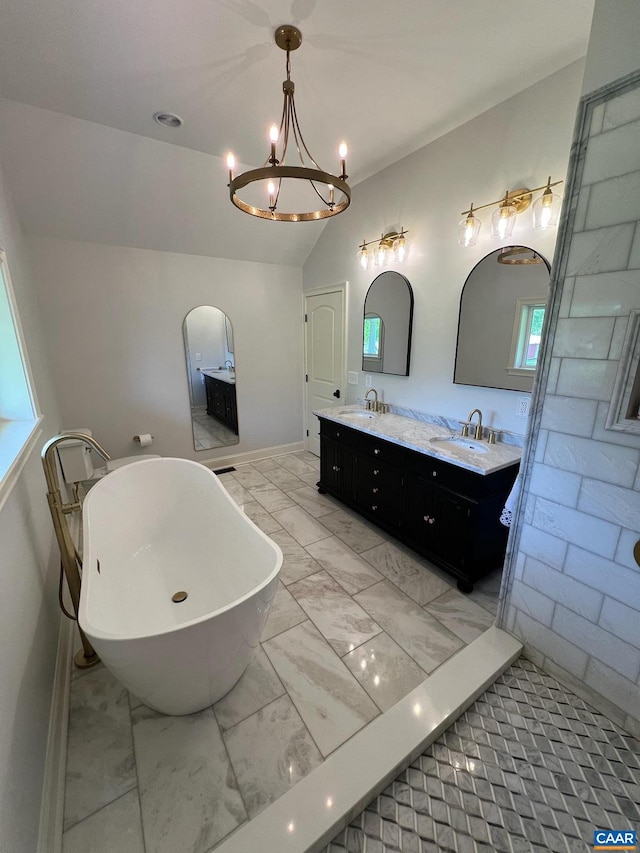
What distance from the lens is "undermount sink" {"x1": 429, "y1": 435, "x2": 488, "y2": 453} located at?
7.62 feet

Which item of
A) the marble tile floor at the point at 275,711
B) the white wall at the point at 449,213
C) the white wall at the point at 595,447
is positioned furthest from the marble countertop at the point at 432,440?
the marble tile floor at the point at 275,711

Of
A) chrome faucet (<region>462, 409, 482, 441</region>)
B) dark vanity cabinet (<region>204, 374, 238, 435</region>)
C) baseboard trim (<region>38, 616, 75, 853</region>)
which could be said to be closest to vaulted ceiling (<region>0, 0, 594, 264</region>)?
dark vanity cabinet (<region>204, 374, 238, 435</region>)

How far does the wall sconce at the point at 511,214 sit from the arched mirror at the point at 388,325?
0.63 metres

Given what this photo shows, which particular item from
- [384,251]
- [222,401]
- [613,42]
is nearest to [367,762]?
[613,42]

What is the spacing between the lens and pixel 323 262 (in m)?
3.77

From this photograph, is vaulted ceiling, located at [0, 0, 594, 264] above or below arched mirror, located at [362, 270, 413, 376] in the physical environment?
above

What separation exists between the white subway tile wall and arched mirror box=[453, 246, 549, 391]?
702 millimetres

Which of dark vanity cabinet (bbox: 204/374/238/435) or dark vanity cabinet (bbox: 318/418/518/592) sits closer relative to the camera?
dark vanity cabinet (bbox: 318/418/518/592)

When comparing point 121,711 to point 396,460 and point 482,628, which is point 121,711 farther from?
point 396,460

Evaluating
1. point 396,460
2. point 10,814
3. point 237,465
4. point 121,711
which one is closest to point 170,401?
point 237,465

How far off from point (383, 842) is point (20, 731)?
1199 mm

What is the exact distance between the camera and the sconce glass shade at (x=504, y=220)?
202cm

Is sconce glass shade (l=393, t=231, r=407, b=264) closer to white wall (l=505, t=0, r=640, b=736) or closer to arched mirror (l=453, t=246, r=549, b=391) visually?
arched mirror (l=453, t=246, r=549, b=391)

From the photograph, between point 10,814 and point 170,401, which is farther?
point 170,401
